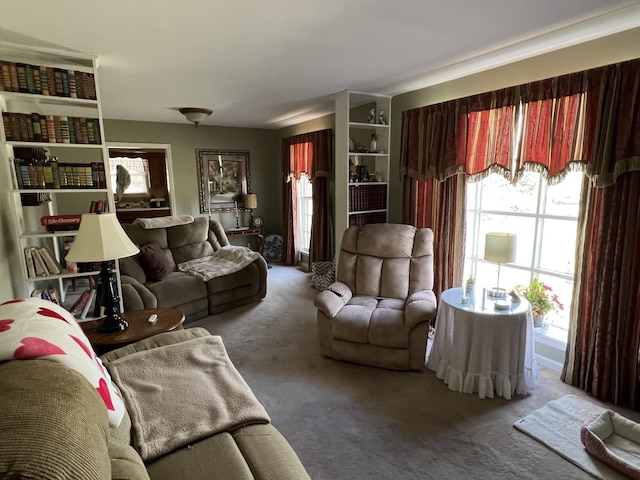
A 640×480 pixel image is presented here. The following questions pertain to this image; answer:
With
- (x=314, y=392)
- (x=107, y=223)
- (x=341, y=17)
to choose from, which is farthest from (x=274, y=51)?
(x=314, y=392)

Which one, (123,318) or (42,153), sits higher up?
(42,153)

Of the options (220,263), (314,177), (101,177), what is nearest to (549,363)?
(220,263)

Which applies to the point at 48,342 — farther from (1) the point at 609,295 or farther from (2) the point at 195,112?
(2) the point at 195,112

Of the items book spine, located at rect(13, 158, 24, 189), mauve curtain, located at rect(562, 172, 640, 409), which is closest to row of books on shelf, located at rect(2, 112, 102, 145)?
book spine, located at rect(13, 158, 24, 189)

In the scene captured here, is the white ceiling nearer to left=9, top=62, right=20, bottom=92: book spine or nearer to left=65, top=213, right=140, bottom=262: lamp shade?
left=9, top=62, right=20, bottom=92: book spine

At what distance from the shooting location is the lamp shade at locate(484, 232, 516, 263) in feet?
8.11

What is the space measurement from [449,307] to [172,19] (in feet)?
8.39

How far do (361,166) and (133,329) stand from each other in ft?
9.30

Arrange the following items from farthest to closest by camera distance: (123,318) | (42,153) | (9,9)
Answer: (42,153) < (123,318) < (9,9)

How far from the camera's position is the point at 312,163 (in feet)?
17.5

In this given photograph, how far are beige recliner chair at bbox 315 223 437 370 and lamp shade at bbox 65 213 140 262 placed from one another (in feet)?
5.09

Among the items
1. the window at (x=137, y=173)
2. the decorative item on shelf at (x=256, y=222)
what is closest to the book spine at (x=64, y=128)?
the decorative item on shelf at (x=256, y=222)

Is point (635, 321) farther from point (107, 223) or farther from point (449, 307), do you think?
point (107, 223)

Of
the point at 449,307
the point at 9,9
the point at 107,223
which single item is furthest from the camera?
the point at 449,307
